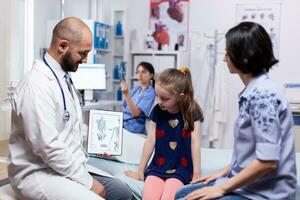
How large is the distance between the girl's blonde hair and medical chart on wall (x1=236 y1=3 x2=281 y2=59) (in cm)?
254

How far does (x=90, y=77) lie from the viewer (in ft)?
13.9

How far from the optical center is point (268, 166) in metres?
1.10

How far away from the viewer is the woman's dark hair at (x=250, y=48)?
3.79 ft

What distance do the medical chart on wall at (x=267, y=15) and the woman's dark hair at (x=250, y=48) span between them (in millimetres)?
3126

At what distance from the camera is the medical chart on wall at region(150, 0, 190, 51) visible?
4.52 meters

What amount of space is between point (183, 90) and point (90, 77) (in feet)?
8.17

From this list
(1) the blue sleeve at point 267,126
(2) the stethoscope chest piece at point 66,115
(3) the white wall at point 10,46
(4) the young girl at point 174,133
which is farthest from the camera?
(3) the white wall at point 10,46

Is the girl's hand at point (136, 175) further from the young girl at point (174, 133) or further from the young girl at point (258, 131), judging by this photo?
the young girl at point (258, 131)

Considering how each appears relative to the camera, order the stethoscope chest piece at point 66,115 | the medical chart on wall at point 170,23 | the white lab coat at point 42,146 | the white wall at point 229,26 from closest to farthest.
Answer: the white lab coat at point 42,146, the stethoscope chest piece at point 66,115, the white wall at point 229,26, the medical chart on wall at point 170,23

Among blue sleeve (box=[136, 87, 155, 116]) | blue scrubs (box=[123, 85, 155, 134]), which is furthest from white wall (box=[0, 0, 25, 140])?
blue sleeve (box=[136, 87, 155, 116])

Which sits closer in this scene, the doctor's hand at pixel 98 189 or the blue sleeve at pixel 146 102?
the doctor's hand at pixel 98 189

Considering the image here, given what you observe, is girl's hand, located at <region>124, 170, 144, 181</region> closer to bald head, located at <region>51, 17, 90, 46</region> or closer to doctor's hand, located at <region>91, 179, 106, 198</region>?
doctor's hand, located at <region>91, 179, 106, 198</region>

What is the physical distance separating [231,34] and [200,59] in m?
3.20

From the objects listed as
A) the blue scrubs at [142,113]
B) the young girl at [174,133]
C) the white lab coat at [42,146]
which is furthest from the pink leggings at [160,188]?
the blue scrubs at [142,113]
